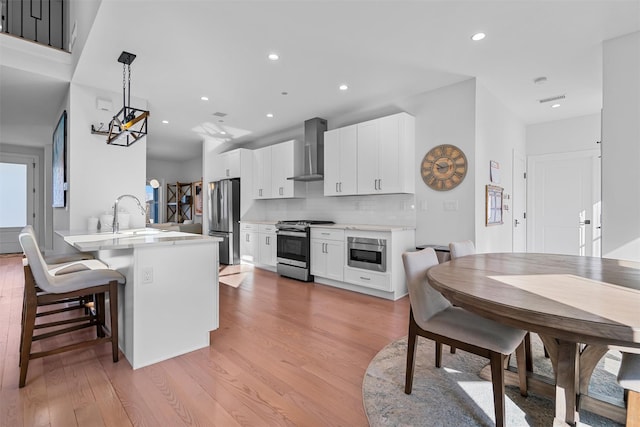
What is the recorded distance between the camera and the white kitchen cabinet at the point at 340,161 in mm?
4480

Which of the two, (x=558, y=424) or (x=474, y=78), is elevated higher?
(x=474, y=78)

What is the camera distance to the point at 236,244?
6.17 meters

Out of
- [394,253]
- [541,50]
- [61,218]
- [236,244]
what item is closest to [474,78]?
[541,50]

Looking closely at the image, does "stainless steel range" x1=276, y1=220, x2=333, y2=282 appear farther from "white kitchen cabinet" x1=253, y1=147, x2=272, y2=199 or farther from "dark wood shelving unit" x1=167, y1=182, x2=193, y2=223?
"dark wood shelving unit" x1=167, y1=182, x2=193, y2=223

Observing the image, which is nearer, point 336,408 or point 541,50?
point 336,408

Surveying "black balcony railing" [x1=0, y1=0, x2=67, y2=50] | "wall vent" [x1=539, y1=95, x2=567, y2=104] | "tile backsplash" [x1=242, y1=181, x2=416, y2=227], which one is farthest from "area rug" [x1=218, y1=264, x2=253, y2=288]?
"wall vent" [x1=539, y1=95, x2=567, y2=104]

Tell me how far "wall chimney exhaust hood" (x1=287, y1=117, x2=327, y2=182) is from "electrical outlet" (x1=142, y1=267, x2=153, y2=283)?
10.5ft

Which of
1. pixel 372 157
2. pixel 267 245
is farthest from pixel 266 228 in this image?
pixel 372 157

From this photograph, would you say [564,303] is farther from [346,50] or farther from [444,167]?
[444,167]

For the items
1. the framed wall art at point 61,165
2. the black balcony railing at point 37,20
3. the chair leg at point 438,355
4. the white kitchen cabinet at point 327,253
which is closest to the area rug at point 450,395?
the chair leg at point 438,355

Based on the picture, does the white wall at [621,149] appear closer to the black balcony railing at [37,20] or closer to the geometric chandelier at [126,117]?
the geometric chandelier at [126,117]

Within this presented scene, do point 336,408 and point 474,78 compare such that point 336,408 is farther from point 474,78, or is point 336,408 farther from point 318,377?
point 474,78

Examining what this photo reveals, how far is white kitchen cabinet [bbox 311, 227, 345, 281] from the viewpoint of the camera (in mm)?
4324

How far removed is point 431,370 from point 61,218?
5007mm
